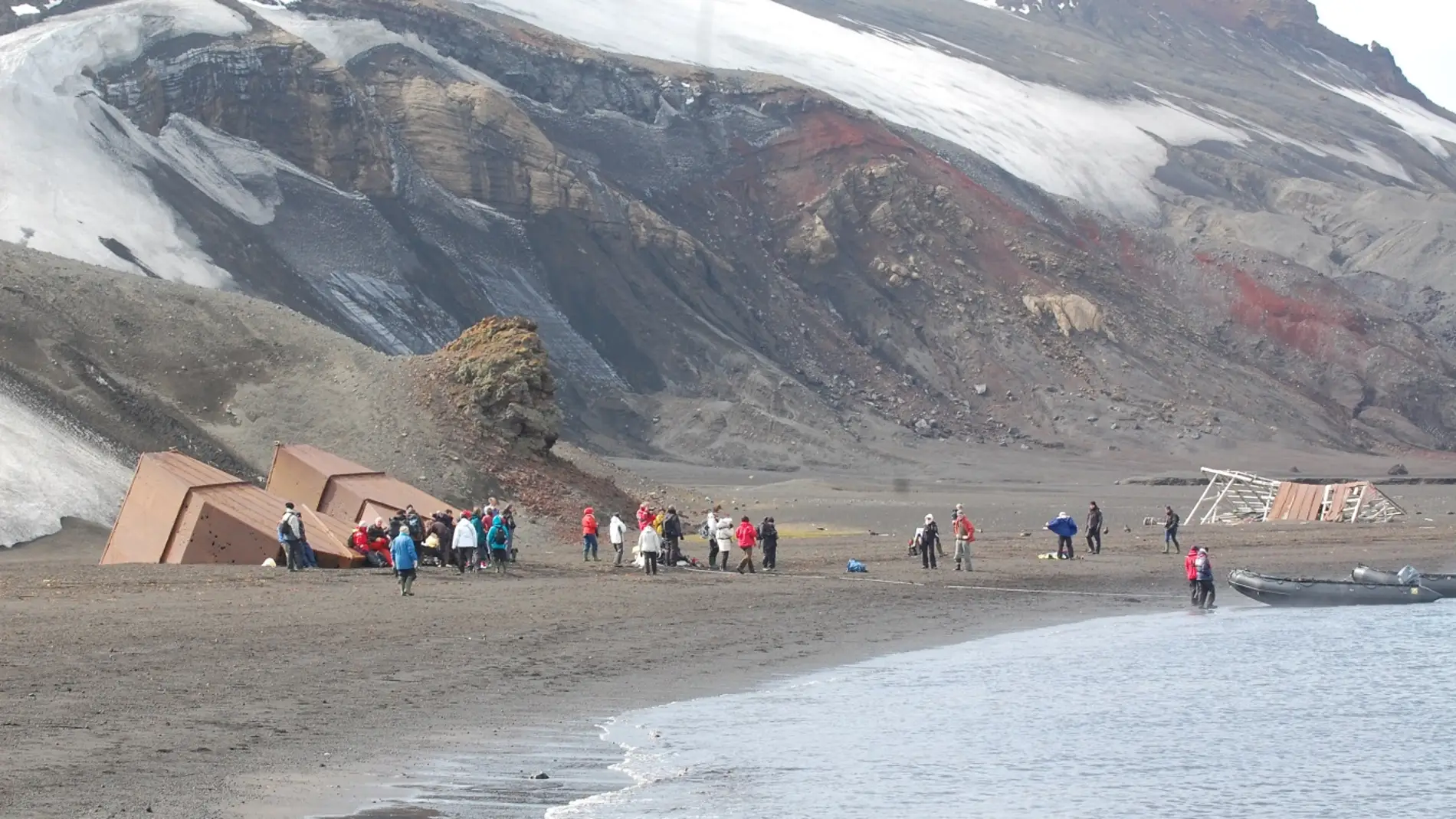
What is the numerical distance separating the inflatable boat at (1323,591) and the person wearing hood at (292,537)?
740 inches

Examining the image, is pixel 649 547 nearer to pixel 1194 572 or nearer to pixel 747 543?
pixel 747 543

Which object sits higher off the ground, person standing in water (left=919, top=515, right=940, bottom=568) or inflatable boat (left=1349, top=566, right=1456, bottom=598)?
inflatable boat (left=1349, top=566, right=1456, bottom=598)

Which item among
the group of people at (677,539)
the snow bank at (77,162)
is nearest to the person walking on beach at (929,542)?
the group of people at (677,539)

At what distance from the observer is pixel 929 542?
38.1m

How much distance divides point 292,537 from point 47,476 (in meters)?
7.76

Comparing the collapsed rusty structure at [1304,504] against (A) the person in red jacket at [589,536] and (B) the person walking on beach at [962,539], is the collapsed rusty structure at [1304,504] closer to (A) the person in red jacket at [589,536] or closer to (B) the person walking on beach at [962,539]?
(B) the person walking on beach at [962,539]

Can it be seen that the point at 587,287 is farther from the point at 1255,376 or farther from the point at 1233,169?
the point at 1233,169

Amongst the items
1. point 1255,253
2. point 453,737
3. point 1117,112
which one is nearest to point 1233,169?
point 1117,112

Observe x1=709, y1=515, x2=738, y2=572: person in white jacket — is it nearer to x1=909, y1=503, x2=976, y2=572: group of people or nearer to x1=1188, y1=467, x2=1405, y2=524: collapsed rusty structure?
x1=909, y1=503, x2=976, y2=572: group of people

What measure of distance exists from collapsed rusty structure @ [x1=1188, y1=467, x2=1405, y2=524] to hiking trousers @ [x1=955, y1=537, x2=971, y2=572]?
20.0 metres

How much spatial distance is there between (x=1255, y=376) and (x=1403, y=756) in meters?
84.8

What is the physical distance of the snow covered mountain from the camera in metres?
77.3

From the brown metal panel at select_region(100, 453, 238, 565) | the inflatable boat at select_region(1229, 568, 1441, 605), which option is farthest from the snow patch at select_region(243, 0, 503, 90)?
the inflatable boat at select_region(1229, 568, 1441, 605)

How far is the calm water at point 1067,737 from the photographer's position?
17.1 m
